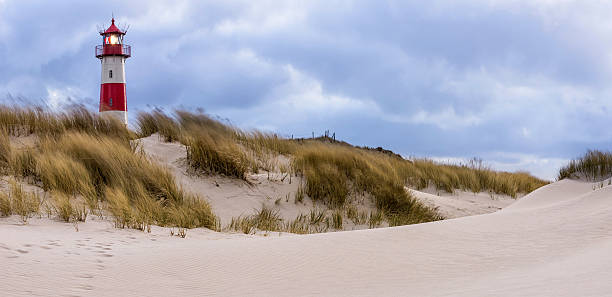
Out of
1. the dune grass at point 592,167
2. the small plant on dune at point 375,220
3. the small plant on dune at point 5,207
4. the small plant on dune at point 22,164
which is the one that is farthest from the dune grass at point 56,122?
the dune grass at point 592,167

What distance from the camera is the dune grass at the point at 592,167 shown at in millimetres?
11656

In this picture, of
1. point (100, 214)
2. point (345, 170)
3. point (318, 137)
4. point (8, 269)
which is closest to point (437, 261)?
point (8, 269)

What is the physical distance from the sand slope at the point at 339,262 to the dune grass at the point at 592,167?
751cm

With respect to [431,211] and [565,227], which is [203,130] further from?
[565,227]

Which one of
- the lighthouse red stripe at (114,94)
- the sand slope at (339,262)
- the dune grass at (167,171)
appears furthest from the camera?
the lighthouse red stripe at (114,94)

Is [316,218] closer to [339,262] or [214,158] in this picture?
[214,158]

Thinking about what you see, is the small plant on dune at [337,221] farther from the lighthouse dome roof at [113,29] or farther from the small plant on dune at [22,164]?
the lighthouse dome roof at [113,29]

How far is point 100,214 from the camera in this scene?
5781 mm

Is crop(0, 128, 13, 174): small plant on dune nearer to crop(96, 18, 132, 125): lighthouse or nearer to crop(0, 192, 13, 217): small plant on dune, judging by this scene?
crop(0, 192, 13, 217): small plant on dune

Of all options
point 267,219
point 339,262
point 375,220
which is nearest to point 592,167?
point 375,220

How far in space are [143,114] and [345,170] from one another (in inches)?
156

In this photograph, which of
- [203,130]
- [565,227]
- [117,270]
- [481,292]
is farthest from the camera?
[203,130]

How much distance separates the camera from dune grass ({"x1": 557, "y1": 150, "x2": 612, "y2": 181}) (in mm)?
11656

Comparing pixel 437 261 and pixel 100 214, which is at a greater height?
pixel 100 214
